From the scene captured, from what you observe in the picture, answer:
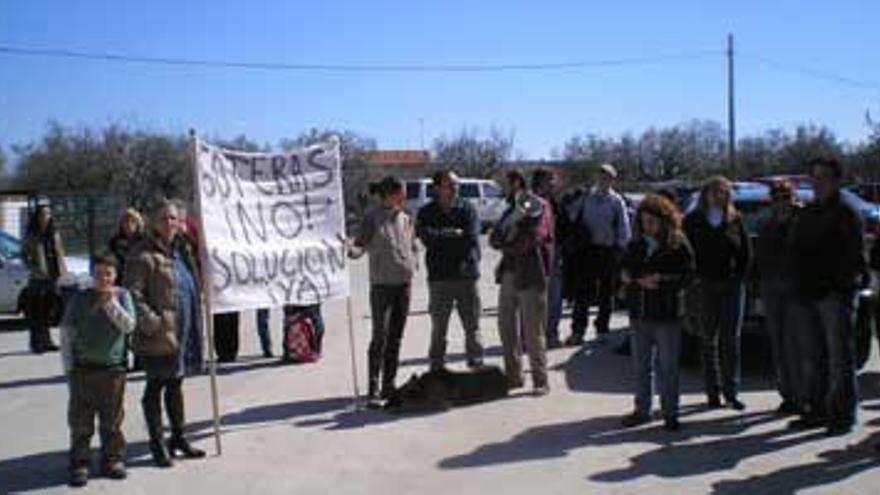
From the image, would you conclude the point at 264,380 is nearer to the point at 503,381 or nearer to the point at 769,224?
the point at 503,381

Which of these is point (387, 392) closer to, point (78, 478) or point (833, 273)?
point (78, 478)

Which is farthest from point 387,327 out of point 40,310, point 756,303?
point 40,310

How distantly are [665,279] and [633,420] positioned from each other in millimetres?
1085

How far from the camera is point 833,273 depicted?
8.83 m

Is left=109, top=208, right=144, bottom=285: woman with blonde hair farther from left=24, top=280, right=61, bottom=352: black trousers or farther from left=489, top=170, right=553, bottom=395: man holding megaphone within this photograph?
left=24, top=280, right=61, bottom=352: black trousers

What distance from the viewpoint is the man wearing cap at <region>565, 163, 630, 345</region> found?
544 inches

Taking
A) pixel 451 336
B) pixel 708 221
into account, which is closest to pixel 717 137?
pixel 451 336

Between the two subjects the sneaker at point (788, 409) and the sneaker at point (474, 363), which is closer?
the sneaker at point (788, 409)

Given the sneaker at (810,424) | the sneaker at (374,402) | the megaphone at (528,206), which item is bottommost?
the sneaker at (810,424)

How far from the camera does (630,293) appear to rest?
9500mm

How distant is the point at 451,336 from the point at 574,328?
187 centimetres

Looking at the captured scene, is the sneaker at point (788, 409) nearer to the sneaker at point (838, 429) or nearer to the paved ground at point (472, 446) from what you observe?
the paved ground at point (472, 446)

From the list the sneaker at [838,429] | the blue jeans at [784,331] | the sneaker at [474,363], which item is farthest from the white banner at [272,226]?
the sneaker at [838,429]

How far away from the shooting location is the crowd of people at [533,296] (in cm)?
826
